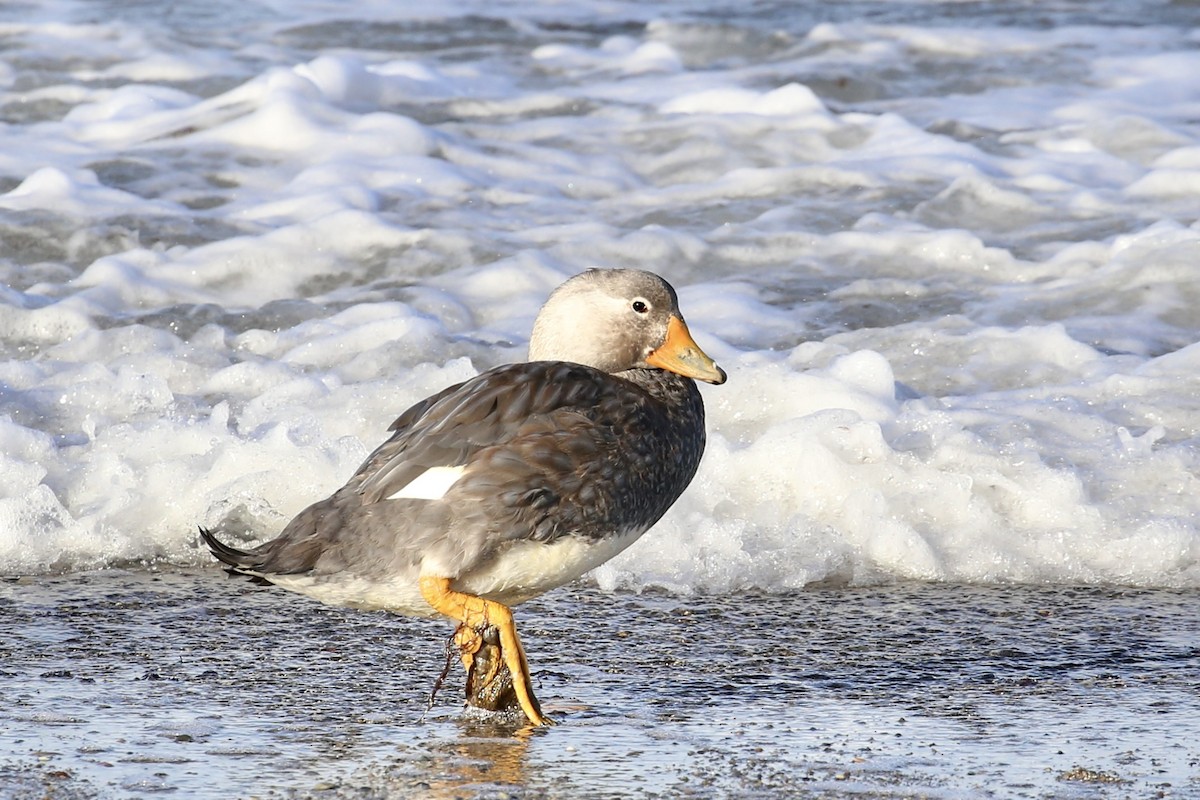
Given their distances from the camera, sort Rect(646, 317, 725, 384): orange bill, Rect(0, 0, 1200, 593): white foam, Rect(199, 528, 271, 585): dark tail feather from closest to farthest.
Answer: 1. Rect(199, 528, 271, 585): dark tail feather
2. Rect(646, 317, 725, 384): orange bill
3. Rect(0, 0, 1200, 593): white foam

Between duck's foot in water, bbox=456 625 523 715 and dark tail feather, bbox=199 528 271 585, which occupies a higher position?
dark tail feather, bbox=199 528 271 585

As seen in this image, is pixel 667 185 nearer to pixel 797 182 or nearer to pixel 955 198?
pixel 797 182

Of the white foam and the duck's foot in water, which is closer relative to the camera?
the duck's foot in water

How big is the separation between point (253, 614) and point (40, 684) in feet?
2.86

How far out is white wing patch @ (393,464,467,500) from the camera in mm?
4039

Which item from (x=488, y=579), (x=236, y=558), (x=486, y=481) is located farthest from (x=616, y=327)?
(x=236, y=558)

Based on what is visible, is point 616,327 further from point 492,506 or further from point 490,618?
point 490,618

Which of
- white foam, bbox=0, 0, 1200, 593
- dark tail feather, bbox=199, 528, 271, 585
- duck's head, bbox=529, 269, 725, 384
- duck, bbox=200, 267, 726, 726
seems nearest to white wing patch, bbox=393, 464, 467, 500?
duck, bbox=200, 267, 726, 726

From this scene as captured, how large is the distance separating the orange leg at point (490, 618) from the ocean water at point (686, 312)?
0.17 m

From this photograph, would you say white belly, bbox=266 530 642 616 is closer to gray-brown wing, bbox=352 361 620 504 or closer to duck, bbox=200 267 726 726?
duck, bbox=200 267 726 726

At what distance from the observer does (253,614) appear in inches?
199

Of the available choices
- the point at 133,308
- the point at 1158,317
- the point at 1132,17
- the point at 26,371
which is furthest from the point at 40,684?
the point at 1132,17

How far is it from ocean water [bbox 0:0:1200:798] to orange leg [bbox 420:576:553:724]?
17 centimetres

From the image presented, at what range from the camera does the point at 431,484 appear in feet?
13.3
